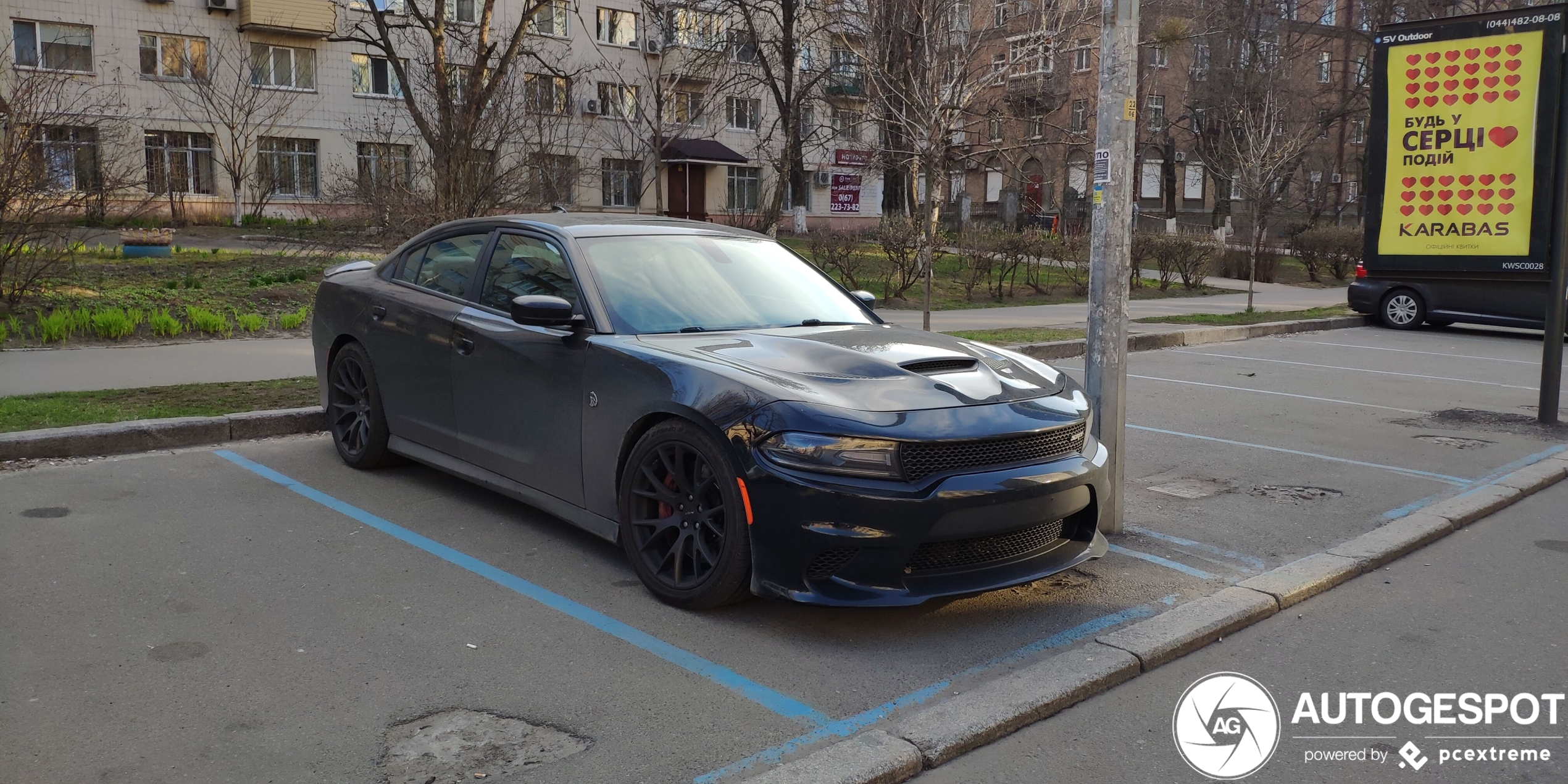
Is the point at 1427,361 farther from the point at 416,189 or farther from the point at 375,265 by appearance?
the point at 416,189

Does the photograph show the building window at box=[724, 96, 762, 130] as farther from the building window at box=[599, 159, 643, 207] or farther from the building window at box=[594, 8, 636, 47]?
the building window at box=[599, 159, 643, 207]

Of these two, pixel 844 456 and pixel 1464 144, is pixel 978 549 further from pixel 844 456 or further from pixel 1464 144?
pixel 1464 144

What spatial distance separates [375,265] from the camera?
23.3 ft

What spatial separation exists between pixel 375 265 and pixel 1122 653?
16.5 ft

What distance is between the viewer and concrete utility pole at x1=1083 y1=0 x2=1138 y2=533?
224 inches

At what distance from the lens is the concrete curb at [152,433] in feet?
22.4

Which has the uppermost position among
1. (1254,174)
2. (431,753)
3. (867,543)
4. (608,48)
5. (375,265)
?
(608,48)

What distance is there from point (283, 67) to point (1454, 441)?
38815 mm

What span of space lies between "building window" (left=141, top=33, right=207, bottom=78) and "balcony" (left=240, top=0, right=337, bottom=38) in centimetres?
162

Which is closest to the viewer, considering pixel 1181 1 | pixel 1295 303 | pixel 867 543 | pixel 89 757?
pixel 89 757

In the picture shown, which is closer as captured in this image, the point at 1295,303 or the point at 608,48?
the point at 1295,303

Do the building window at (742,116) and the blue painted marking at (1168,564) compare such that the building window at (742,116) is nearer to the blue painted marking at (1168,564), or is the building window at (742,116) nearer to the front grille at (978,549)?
the blue painted marking at (1168,564)

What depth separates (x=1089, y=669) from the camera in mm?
4020

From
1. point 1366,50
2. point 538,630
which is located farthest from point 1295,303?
point 1366,50
